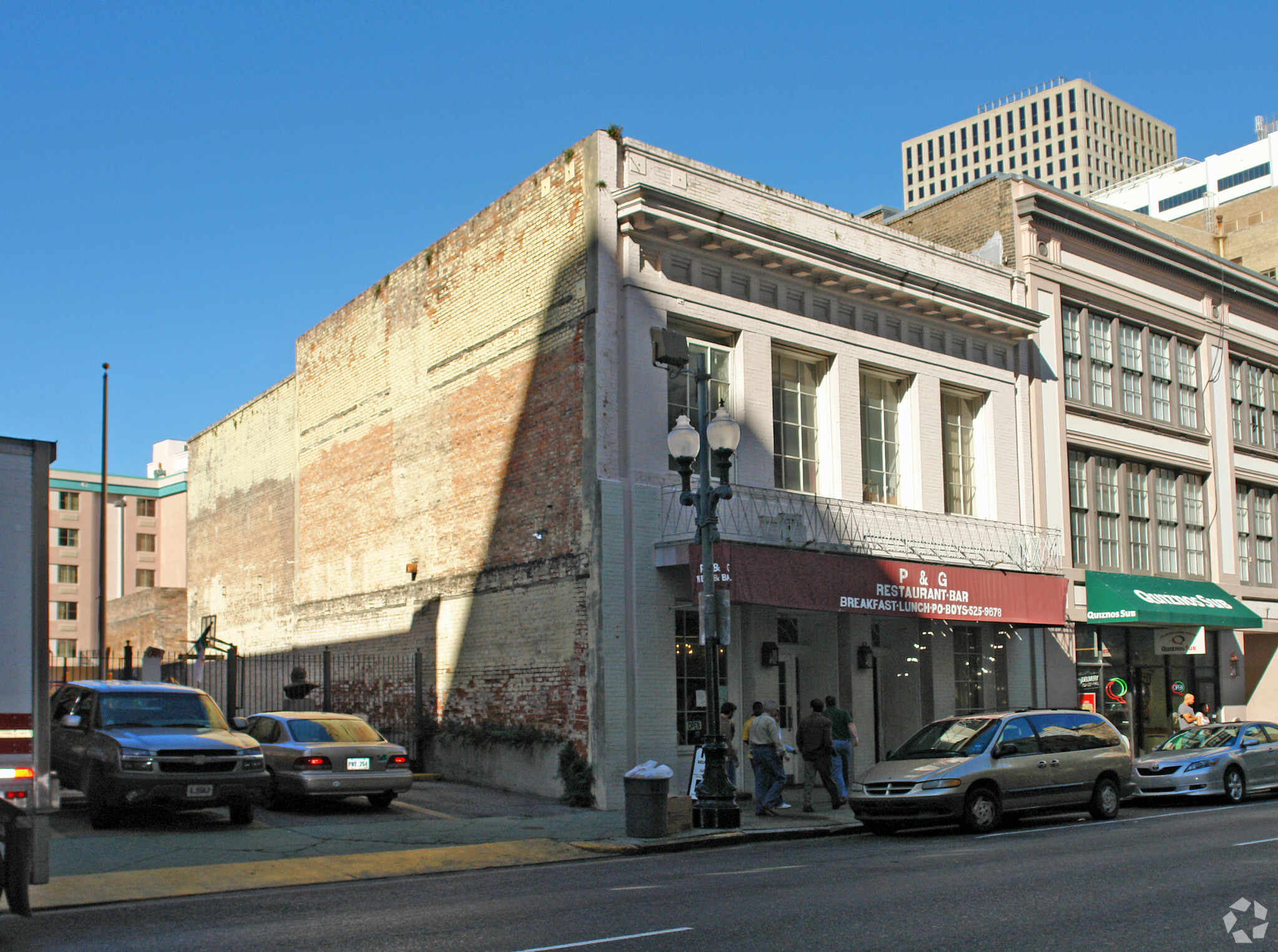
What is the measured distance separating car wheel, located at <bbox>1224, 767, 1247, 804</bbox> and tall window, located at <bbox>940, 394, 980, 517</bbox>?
21.7 ft

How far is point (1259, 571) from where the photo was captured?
103 ft

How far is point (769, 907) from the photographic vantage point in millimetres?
9336

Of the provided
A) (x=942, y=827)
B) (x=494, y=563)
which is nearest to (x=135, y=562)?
(x=494, y=563)

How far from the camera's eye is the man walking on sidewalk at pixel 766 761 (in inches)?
673

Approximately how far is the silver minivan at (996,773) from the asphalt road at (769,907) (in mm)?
1511

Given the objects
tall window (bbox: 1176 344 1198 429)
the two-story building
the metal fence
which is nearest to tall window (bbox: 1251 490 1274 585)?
tall window (bbox: 1176 344 1198 429)

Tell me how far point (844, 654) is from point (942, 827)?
18.1ft

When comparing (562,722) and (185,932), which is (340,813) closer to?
(562,722)

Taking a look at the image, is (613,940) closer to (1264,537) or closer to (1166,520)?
(1166,520)

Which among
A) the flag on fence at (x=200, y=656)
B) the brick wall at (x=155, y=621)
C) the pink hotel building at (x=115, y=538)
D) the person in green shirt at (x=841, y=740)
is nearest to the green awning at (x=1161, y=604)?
the person in green shirt at (x=841, y=740)

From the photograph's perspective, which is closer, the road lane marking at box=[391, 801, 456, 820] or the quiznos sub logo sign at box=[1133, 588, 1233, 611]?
the road lane marking at box=[391, 801, 456, 820]

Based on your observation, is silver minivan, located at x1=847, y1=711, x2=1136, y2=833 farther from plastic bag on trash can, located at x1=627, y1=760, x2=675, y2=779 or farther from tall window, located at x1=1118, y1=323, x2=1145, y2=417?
tall window, located at x1=1118, y1=323, x2=1145, y2=417

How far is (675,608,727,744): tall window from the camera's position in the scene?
1892 cm

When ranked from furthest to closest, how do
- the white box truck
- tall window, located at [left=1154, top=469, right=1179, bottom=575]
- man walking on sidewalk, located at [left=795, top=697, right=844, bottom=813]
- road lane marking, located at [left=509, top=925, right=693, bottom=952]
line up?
tall window, located at [left=1154, top=469, right=1179, bottom=575] → man walking on sidewalk, located at [left=795, top=697, right=844, bottom=813] → the white box truck → road lane marking, located at [left=509, top=925, right=693, bottom=952]
